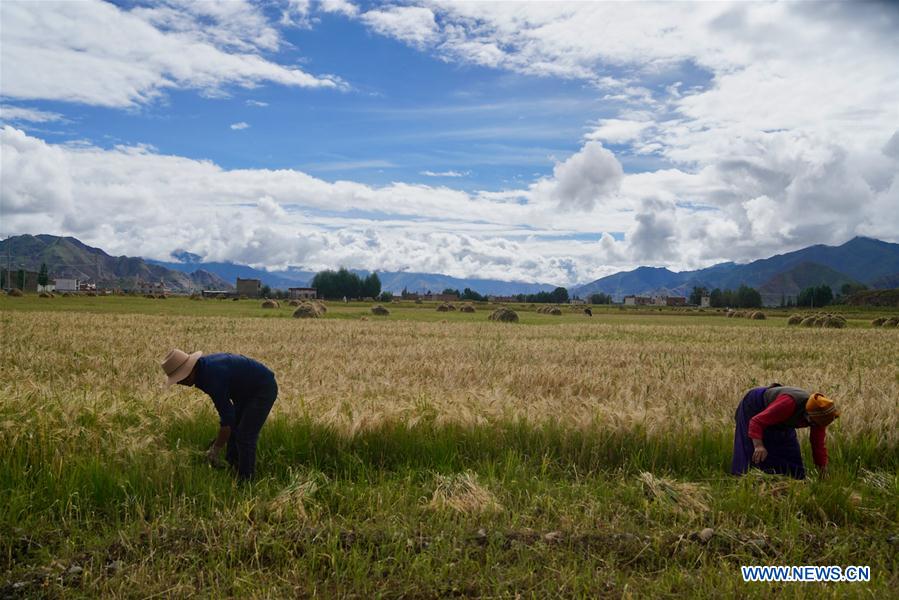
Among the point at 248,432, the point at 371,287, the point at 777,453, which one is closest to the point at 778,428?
the point at 777,453

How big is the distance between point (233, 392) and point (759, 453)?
18.9ft

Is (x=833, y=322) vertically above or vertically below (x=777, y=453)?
above

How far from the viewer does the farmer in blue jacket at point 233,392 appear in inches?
263

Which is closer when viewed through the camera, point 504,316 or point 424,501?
point 424,501

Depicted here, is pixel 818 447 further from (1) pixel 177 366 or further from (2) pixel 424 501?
(1) pixel 177 366

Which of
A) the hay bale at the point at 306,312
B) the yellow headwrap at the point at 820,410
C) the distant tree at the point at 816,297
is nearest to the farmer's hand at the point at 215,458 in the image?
the yellow headwrap at the point at 820,410

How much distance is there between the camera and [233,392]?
711 centimetres

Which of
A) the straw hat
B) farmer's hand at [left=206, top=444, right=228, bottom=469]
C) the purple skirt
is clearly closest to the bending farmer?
the purple skirt

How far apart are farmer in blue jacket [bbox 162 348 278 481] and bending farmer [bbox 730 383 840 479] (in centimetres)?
538

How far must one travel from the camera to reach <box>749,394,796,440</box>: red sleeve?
6.77 m

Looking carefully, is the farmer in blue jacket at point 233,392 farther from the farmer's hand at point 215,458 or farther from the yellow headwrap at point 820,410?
the yellow headwrap at point 820,410

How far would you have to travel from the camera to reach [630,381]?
12.7 meters

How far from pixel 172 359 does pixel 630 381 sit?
898 centimetres

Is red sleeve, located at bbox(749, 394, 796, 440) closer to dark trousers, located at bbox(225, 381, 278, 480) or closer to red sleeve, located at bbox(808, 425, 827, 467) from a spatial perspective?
red sleeve, located at bbox(808, 425, 827, 467)
